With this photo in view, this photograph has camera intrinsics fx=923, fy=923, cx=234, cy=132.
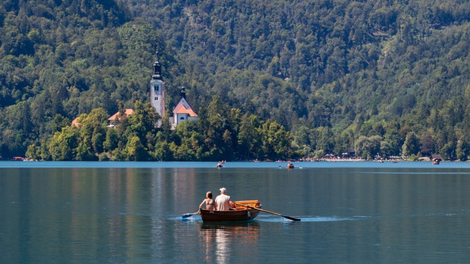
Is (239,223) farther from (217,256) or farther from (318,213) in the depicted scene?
(217,256)

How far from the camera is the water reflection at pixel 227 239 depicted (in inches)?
2013

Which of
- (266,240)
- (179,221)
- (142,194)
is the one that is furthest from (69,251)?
(142,194)

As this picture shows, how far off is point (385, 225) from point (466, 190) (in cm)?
4344

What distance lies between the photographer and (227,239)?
188 ft

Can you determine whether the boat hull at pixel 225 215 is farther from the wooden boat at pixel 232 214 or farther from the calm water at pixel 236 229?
the calm water at pixel 236 229

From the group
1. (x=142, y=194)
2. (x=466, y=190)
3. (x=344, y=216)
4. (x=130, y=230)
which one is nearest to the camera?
(x=130, y=230)

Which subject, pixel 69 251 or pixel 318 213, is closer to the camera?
pixel 69 251

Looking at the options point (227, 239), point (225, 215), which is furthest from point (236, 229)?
point (227, 239)

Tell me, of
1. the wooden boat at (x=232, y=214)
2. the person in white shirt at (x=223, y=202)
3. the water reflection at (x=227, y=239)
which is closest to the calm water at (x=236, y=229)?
the water reflection at (x=227, y=239)

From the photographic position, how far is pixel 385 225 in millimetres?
65438

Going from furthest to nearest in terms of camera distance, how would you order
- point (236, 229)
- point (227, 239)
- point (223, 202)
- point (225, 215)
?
point (225, 215) < point (223, 202) < point (236, 229) < point (227, 239)

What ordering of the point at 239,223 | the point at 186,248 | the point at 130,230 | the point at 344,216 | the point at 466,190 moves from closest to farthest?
the point at 186,248
the point at 130,230
the point at 239,223
the point at 344,216
the point at 466,190

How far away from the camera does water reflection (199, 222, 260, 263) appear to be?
51125 millimetres

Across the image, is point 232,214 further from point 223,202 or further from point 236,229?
point 236,229
